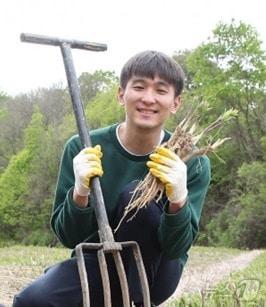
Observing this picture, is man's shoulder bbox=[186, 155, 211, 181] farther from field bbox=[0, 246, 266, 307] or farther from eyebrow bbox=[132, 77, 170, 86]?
field bbox=[0, 246, 266, 307]

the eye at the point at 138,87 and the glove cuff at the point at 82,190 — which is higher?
the eye at the point at 138,87

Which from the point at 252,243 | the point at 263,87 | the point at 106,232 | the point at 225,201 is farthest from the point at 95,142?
the point at 225,201

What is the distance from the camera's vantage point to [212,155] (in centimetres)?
2944

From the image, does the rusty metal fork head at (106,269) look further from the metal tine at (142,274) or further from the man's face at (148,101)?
the man's face at (148,101)

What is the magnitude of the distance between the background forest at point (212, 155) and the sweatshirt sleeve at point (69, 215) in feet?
66.0

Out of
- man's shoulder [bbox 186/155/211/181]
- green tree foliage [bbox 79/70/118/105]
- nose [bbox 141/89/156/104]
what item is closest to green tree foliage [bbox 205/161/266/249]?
green tree foliage [bbox 79/70/118/105]

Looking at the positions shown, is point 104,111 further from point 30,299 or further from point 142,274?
point 142,274

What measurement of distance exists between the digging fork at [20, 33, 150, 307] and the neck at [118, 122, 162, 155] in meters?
0.23

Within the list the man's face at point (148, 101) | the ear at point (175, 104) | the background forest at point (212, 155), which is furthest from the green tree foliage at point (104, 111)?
the man's face at point (148, 101)

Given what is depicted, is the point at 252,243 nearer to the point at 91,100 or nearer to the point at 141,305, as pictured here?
the point at 91,100

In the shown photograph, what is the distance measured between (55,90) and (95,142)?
3628cm

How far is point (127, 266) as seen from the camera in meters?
3.28

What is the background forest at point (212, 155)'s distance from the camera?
30000 millimetres

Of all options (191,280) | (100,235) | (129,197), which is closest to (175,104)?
(129,197)
